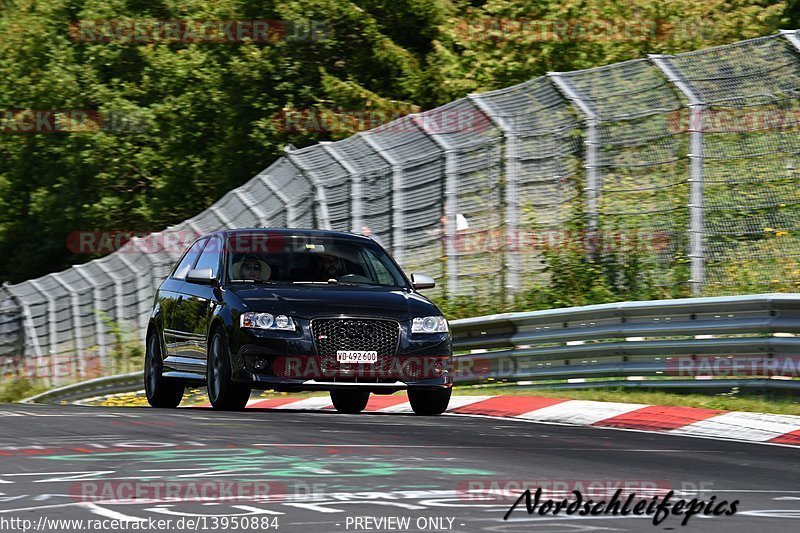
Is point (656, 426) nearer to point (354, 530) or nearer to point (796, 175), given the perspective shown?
point (796, 175)

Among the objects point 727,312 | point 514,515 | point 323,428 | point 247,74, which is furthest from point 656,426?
point 247,74

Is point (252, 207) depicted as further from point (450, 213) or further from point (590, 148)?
point (590, 148)

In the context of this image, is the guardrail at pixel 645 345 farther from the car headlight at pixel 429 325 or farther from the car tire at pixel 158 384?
the car tire at pixel 158 384

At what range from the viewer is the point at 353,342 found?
13.4 m

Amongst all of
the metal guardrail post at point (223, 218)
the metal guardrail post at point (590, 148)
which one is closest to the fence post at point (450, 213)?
the metal guardrail post at point (590, 148)

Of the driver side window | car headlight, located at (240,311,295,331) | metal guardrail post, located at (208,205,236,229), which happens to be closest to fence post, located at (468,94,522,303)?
the driver side window

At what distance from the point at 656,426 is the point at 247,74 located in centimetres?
2924

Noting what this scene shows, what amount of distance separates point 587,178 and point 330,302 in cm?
522

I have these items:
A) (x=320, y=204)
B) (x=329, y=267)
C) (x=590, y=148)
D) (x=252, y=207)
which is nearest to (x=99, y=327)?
(x=252, y=207)

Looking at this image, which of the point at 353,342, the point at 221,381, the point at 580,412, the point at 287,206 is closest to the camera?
the point at 353,342

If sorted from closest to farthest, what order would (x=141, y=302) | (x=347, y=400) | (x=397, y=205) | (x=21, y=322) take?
1. (x=347, y=400)
2. (x=397, y=205)
3. (x=141, y=302)
4. (x=21, y=322)

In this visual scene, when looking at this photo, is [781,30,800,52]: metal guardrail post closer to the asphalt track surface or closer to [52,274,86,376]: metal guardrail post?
the asphalt track surface

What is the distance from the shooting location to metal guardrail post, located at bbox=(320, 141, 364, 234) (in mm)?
20875

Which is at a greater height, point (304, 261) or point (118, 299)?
point (118, 299)
